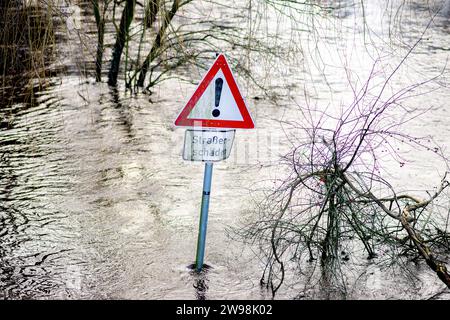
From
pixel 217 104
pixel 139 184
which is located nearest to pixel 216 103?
pixel 217 104

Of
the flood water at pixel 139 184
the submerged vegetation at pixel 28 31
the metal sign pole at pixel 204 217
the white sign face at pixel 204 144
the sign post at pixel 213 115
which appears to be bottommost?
the flood water at pixel 139 184

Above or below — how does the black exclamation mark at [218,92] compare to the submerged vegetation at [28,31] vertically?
below

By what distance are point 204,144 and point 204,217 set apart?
2.38 feet

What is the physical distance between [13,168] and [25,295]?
419 cm

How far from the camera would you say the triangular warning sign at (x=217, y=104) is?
23.2 feet

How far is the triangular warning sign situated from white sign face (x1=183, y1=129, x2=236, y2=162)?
75 mm

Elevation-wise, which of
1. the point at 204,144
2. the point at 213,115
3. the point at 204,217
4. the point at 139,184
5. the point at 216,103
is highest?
the point at 216,103

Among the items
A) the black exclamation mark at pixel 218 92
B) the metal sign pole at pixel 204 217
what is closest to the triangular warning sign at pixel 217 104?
the black exclamation mark at pixel 218 92

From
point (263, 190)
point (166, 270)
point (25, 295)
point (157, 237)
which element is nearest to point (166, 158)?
point (263, 190)

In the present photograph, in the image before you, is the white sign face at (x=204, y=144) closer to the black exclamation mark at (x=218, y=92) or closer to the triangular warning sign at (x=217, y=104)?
the triangular warning sign at (x=217, y=104)

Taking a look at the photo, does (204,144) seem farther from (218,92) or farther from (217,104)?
(218,92)

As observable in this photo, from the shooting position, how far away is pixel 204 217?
7.46 m

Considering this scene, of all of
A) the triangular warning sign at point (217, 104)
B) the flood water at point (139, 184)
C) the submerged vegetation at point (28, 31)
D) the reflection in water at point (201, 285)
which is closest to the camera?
the triangular warning sign at point (217, 104)

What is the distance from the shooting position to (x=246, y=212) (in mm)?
9422
